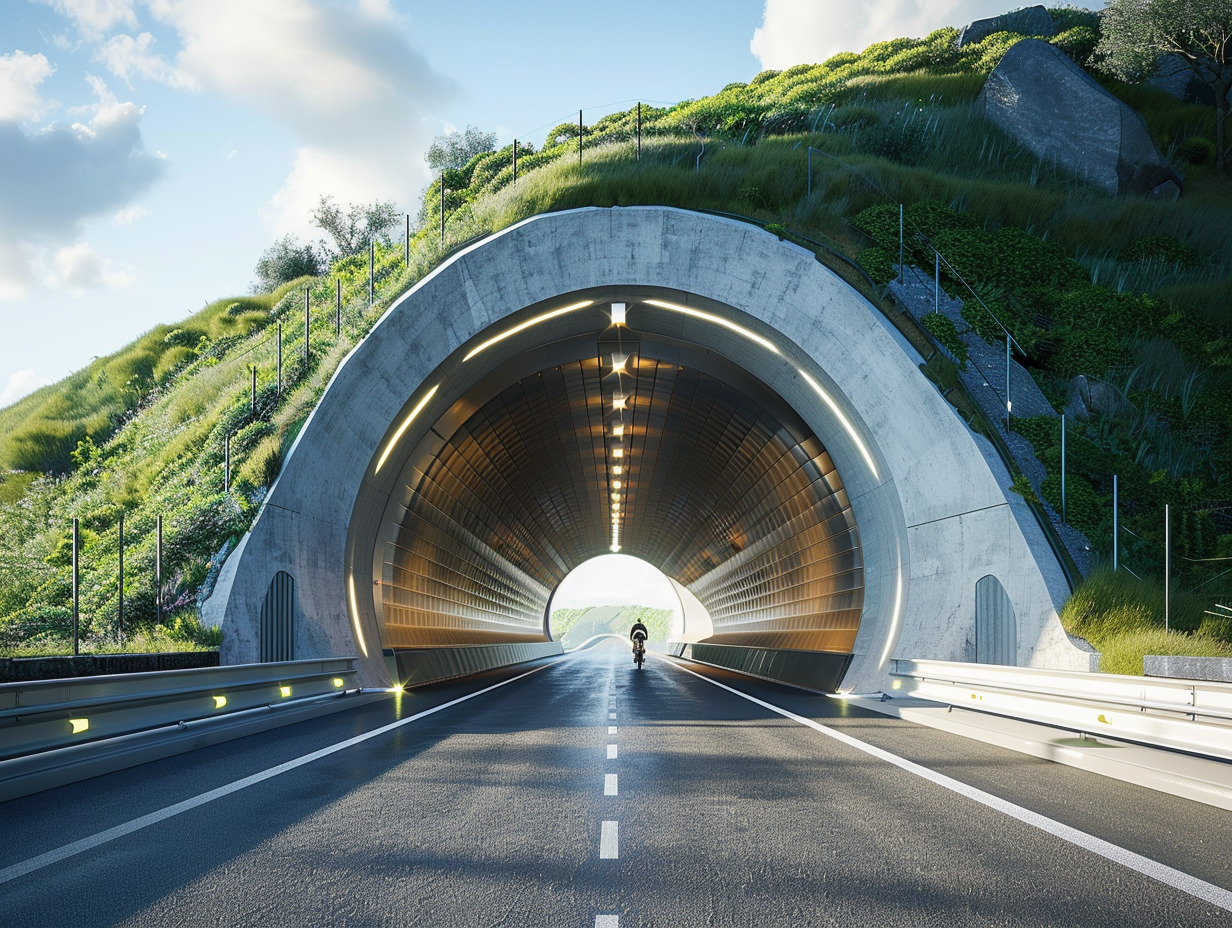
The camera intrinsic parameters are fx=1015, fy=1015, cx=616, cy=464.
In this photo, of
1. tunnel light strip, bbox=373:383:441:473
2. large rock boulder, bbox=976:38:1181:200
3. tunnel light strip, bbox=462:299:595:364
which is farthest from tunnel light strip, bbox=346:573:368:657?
large rock boulder, bbox=976:38:1181:200

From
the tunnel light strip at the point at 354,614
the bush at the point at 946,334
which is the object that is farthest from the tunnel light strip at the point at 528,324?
the bush at the point at 946,334

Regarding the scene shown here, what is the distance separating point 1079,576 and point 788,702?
5.68 m

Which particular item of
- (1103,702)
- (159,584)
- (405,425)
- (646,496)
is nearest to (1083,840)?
(1103,702)

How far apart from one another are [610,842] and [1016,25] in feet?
226

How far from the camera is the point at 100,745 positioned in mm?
9734

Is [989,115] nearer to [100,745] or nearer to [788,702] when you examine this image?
[788,702]

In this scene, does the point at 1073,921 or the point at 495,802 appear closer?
the point at 1073,921

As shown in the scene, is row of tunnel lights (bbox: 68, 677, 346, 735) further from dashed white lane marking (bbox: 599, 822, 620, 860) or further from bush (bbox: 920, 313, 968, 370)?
bush (bbox: 920, 313, 968, 370)

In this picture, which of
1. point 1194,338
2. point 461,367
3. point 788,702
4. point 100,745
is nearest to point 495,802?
point 100,745

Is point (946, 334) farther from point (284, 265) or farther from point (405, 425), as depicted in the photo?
point (284, 265)

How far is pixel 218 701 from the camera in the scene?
42.4ft

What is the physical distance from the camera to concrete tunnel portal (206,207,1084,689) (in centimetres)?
1877

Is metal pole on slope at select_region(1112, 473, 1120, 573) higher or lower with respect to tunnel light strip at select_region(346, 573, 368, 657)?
higher

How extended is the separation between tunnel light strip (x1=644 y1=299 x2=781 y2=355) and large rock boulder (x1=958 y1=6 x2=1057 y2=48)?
48.9m
